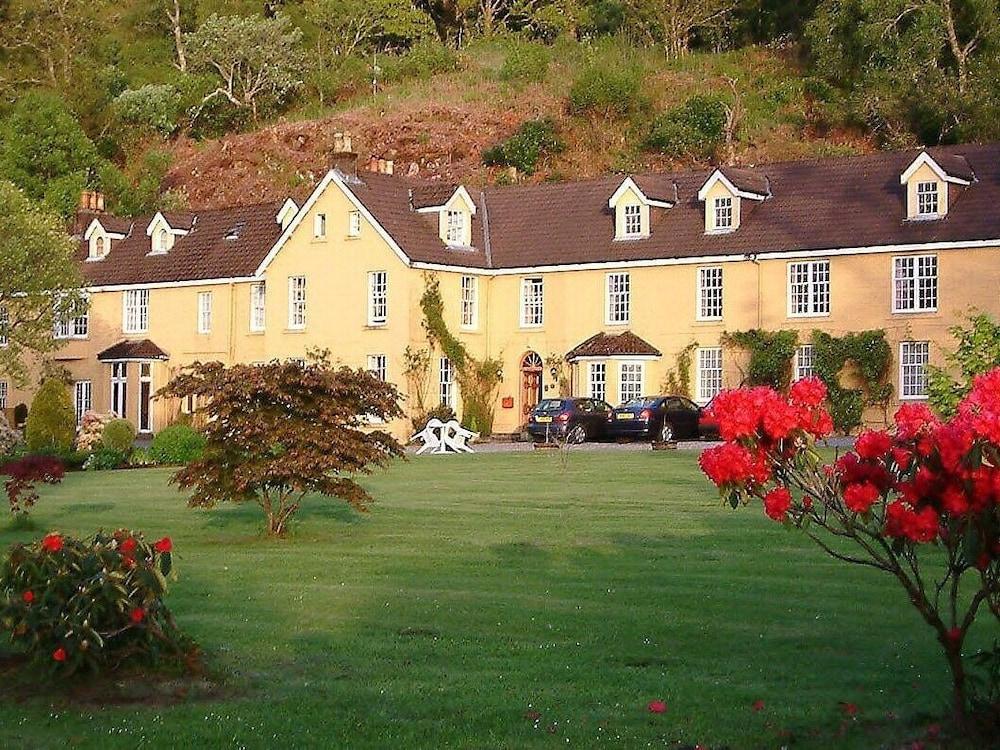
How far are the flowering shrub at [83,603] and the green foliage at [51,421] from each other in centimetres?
3410

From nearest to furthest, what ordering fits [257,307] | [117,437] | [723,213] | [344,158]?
1. [117,437]
2. [723,213]
3. [344,158]
4. [257,307]

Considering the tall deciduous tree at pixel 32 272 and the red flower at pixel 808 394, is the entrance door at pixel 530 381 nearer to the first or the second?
the tall deciduous tree at pixel 32 272

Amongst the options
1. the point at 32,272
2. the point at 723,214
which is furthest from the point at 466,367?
the point at 32,272

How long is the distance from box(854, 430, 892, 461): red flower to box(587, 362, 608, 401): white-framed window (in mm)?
41115

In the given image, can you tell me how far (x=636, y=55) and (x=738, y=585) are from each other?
236 ft

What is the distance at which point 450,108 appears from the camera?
86.1m

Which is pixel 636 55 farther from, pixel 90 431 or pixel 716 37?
pixel 90 431

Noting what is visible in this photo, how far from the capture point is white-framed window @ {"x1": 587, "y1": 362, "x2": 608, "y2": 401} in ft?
171

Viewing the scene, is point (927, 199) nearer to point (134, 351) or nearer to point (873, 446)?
point (134, 351)

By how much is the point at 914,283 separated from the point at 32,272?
84.5ft

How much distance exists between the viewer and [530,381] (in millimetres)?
55031

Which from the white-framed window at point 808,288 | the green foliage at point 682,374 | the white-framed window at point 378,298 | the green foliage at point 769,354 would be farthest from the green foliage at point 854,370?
the white-framed window at point 378,298

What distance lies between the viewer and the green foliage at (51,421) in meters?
46.3

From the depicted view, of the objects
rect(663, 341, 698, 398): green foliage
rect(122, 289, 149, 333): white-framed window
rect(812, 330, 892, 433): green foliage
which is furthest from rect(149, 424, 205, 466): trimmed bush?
rect(122, 289, 149, 333): white-framed window
